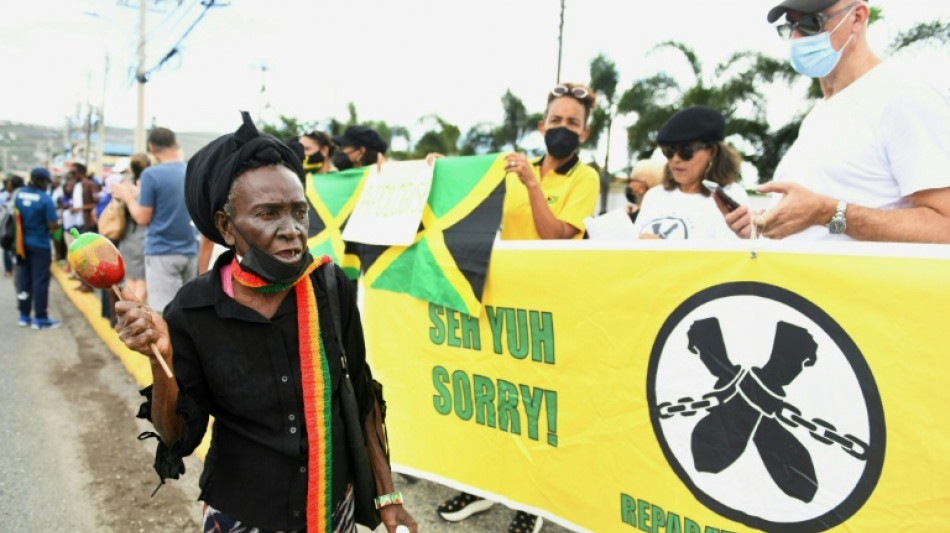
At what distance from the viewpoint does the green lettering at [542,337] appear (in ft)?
A: 8.48

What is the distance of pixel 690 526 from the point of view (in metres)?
2.13

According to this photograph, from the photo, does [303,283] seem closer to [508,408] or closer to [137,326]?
[137,326]

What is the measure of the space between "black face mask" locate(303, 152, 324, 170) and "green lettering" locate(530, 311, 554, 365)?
9.71 ft

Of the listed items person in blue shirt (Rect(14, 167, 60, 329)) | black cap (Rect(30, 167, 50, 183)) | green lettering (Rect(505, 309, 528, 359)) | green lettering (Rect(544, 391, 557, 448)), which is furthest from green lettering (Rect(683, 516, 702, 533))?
black cap (Rect(30, 167, 50, 183))

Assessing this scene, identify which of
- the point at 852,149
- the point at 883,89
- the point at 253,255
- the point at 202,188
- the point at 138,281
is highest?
the point at 883,89

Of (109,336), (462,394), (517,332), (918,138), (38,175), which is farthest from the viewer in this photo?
(38,175)

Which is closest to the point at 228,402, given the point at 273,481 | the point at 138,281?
the point at 273,481

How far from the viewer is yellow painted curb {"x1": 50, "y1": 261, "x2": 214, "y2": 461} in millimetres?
5091

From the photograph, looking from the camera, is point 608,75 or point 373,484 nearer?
point 373,484

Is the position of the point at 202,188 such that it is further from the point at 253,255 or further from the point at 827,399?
the point at 827,399

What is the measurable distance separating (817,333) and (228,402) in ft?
5.59

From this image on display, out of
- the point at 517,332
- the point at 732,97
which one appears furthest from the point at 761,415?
the point at 732,97

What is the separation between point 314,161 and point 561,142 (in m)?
2.55

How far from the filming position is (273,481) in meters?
1.63
